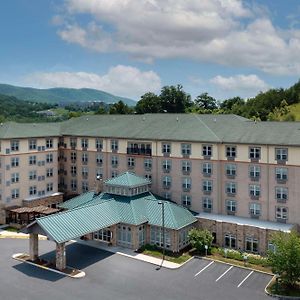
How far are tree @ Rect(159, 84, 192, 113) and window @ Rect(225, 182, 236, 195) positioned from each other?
8206 centimetres

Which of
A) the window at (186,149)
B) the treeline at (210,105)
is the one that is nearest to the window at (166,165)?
the window at (186,149)

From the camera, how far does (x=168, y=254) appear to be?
44.6m

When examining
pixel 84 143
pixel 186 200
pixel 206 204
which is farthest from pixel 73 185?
pixel 206 204

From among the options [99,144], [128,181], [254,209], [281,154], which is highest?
[99,144]

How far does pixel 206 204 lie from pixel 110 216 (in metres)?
12.8

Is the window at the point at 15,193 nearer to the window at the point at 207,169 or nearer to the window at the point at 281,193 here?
the window at the point at 207,169

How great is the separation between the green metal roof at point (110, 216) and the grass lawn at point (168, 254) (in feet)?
9.35

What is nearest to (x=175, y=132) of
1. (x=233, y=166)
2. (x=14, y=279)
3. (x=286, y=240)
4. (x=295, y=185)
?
(x=233, y=166)

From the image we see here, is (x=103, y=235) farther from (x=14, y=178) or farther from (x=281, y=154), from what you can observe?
Answer: (x=281, y=154)

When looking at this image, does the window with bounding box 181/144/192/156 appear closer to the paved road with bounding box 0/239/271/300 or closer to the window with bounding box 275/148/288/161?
the window with bounding box 275/148/288/161

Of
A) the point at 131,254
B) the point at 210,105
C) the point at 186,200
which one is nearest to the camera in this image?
the point at 131,254

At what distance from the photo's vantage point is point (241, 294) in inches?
1361

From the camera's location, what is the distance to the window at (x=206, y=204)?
168 feet

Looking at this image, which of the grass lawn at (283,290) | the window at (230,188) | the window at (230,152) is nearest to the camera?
the grass lawn at (283,290)
